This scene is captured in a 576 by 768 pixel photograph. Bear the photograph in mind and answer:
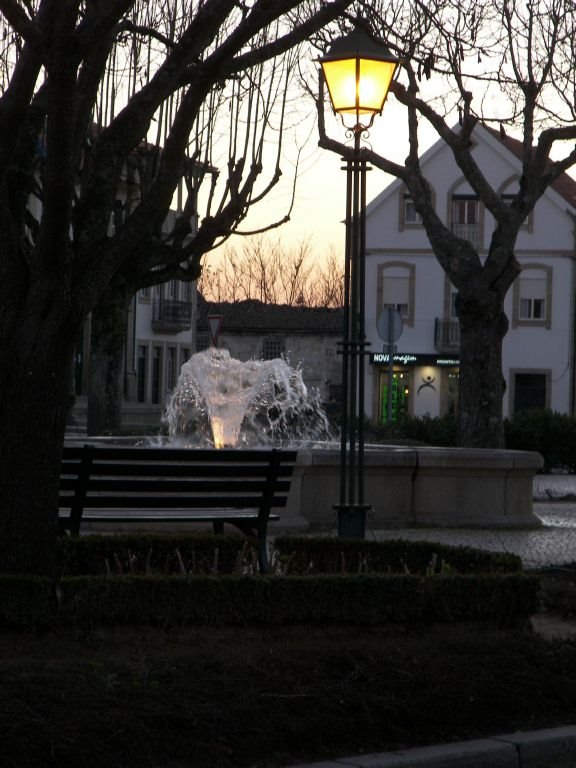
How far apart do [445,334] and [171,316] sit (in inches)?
662

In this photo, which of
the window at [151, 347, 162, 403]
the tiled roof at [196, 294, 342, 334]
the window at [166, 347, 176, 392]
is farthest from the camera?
the tiled roof at [196, 294, 342, 334]

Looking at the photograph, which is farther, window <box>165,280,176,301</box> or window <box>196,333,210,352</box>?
window <box>196,333,210,352</box>

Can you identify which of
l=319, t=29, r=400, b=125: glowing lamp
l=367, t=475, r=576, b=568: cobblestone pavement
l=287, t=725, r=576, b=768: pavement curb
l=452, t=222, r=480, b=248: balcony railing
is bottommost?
l=367, t=475, r=576, b=568: cobblestone pavement

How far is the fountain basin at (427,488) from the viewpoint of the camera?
14.9 m

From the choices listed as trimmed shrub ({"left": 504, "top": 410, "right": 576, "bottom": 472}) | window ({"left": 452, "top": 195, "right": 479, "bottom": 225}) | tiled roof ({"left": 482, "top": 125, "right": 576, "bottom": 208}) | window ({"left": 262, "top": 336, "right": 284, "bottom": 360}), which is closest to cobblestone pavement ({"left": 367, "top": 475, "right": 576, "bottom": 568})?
trimmed shrub ({"left": 504, "top": 410, "right": 576, "bottom": 472})

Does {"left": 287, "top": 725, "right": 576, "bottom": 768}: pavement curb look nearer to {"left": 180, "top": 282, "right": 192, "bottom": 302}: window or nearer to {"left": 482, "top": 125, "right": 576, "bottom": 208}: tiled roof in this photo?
{"left": 482, "top": 125, "right": 576, "bottom": 208}: tiled roof

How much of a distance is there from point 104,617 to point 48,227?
1.97 meters

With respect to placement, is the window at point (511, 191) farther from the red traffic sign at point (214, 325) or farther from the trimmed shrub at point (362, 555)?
the trimmed shrub at point (362, 555)

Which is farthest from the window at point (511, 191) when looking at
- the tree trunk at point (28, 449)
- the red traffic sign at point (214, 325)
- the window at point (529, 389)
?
the tree trunk at point (28, 449)

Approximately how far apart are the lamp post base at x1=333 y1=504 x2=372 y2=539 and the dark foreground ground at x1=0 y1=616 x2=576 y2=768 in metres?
3.13

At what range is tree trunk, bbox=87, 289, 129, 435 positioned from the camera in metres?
26.8

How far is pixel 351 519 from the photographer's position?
428 inches

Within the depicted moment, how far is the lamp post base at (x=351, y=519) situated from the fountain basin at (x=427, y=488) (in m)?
3.59

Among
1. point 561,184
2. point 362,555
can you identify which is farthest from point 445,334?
point 362,555
